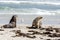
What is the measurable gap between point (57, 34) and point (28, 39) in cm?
120

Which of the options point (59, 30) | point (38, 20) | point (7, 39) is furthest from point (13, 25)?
point (7, 39)

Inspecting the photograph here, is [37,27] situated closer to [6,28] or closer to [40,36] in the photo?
[6,28]

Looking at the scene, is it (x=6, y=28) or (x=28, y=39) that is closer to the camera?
(x=28, y=39)

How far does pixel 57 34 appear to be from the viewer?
885 cm

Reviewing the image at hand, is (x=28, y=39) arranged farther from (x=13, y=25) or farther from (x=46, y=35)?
(x=13, y=25)

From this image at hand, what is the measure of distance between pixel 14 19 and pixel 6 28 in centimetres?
95

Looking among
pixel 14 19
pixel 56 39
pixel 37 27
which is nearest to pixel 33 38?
pixel 56 39

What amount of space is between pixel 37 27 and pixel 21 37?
8.72ft

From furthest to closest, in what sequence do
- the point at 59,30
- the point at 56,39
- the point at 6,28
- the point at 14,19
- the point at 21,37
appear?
the point at 14,19 < the point at 6,28 < the point at 59,30 < the point at 21,37 < the point at 56,39

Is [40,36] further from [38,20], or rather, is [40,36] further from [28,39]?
[38,20]

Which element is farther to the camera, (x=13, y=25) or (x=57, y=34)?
(x=13, y=25)

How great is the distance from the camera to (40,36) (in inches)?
351

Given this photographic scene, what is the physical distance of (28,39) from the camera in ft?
26.9

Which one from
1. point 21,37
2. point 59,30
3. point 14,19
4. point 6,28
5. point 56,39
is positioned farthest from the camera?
point 14,19
